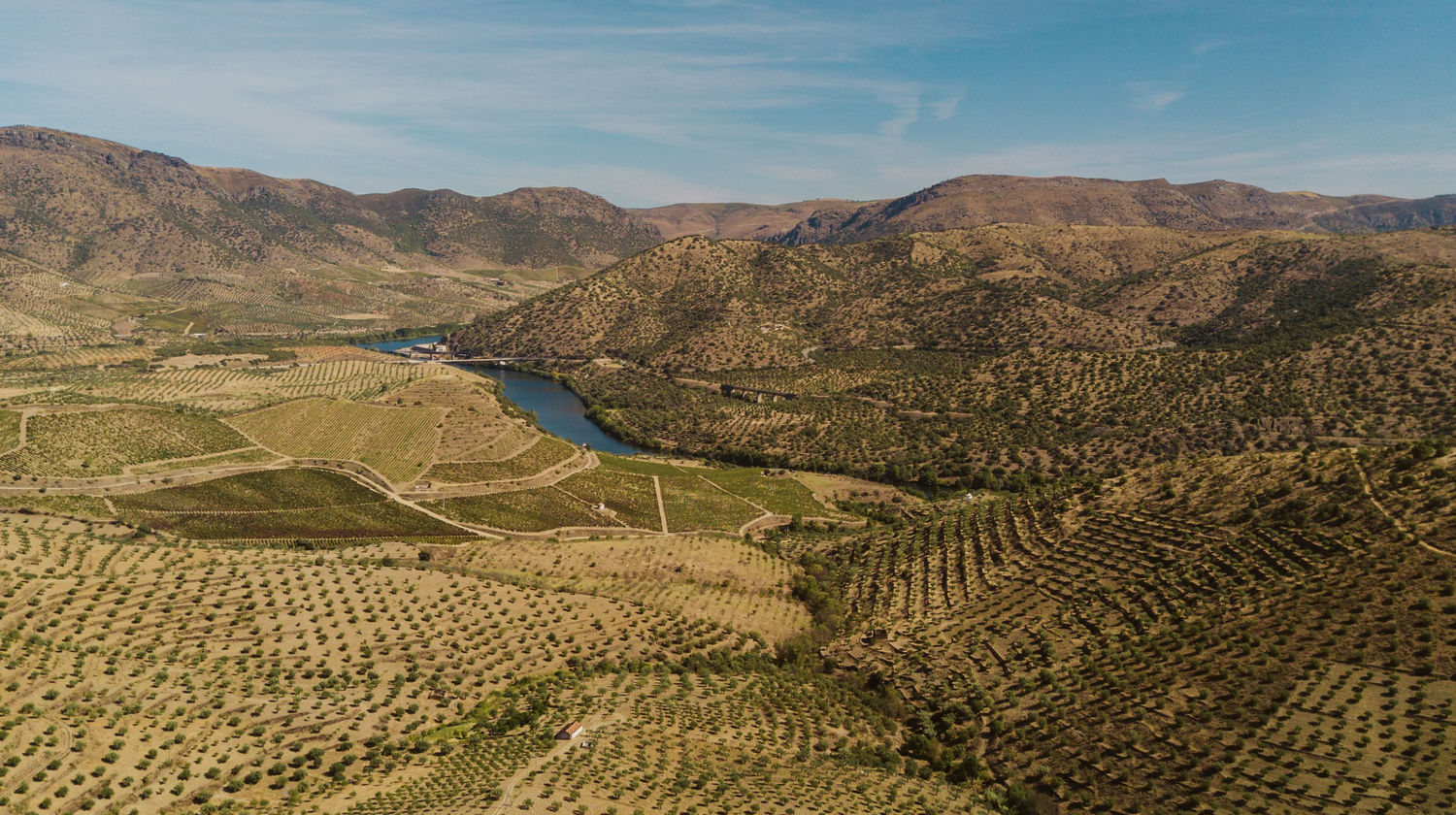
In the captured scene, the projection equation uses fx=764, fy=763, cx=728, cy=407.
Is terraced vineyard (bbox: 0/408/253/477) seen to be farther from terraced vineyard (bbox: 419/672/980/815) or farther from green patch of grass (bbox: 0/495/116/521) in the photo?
terraced vineyard (bbox: 419/672/980/815)

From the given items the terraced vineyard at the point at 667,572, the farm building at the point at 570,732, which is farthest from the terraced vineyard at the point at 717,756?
the terraced vineyard at the point at 667,572

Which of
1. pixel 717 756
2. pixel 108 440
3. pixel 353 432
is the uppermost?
pixel 108 440

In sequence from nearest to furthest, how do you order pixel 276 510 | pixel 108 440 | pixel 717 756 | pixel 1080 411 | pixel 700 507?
pixel 717 756, pixel 276 510, pixel 108 440, pixel 700 507, pixel 1080 411

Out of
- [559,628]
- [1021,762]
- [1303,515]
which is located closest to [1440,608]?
[1303,515]

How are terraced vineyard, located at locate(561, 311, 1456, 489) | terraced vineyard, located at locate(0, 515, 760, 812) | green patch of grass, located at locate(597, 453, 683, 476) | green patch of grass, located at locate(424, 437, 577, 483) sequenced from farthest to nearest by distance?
green patch of grass, located at locate(597, 453, 683, 476)
green patch of grass, located at locate(424, 437, 577, 483)
terraced vineyard, located at locate(561, 311, 1456, 489)
terraced vineyard, located at locate(0, 515, 760, 812)

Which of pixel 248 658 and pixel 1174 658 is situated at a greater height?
pixel 1174 658

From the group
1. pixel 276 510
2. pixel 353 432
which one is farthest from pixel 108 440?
pixel 353 432

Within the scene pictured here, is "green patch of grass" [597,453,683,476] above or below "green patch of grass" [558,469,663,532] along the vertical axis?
above

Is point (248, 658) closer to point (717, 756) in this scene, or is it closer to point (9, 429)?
point (717, 756)

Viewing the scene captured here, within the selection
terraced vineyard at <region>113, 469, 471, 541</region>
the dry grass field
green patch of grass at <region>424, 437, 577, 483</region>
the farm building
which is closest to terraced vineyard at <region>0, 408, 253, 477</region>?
terraced vineyard at <region>113, 469, 471, 541</region>

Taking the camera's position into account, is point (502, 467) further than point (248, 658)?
Yes
